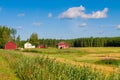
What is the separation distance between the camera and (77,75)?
17.1 m

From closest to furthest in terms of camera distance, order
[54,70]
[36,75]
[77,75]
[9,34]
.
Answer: [77,75] → [36,75] → [54,70] → [9,34]

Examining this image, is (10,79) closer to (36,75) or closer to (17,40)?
(36,75)

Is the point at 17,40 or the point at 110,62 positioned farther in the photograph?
the point at 17,40

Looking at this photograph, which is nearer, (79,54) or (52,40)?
(79,54)

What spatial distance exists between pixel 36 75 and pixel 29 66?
4.95m

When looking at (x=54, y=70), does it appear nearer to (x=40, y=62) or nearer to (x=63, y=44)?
(x=40, y=62)

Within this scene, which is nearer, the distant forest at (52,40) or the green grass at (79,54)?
the green grass at (79,54)

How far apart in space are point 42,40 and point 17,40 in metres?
49.5

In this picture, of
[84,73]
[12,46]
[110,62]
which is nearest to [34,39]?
[12,46]

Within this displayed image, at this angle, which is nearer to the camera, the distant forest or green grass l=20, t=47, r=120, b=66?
green grass l=20, t=47, r=120, b=66

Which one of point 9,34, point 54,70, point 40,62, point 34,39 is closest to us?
point 54,70

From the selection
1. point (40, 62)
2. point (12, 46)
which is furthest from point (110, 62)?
point (12, 46)

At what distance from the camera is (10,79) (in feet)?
75.2

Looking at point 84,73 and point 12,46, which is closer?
point 84,73
